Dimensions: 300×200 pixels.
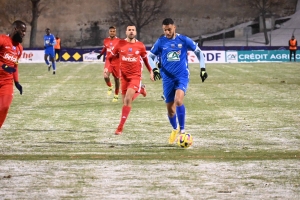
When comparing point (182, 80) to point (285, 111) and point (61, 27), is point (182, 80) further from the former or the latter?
point (61, 27)

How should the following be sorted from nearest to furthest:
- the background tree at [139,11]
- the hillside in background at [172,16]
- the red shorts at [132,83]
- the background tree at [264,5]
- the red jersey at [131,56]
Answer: the red shorts at [132,83] → the red jersey at [131,56] → the background tree at [264,5] → the background tree at [139,11] → the hillside in background at [172,16]

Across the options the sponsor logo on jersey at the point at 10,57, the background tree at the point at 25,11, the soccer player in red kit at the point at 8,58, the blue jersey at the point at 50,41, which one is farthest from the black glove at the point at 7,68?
the background tree at the point at 25,11

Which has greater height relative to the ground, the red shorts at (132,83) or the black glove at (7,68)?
the black glove at (7,68)

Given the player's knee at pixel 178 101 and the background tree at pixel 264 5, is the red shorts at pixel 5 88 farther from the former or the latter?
the background tree at pixel 264 5

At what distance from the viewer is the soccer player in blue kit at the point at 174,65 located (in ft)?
40.1

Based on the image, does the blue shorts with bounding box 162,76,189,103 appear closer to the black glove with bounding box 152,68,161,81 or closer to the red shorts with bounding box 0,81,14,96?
the black glove with bounding box 152,68,161,81

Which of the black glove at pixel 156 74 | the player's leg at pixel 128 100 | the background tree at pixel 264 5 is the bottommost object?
the player's leg at pixel 128 100

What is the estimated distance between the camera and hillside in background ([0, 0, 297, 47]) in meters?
74.1

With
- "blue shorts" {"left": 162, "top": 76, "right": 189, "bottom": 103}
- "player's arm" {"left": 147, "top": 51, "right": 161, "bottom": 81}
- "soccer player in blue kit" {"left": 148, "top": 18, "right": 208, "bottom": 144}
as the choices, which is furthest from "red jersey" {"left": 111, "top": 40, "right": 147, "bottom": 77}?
"blue shorts" {"left": 162, "top": 76, "right": 189, "bottom": 103}

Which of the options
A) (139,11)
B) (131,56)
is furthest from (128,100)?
(139,11)

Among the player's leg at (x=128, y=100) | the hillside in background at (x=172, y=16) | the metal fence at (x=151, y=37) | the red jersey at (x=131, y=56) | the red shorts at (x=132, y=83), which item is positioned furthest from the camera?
the hillside in background at (x=172, y=16)

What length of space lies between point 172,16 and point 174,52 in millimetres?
63152

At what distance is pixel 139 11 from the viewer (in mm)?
73688

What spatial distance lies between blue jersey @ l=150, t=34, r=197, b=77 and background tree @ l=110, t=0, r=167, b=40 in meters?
61.2
